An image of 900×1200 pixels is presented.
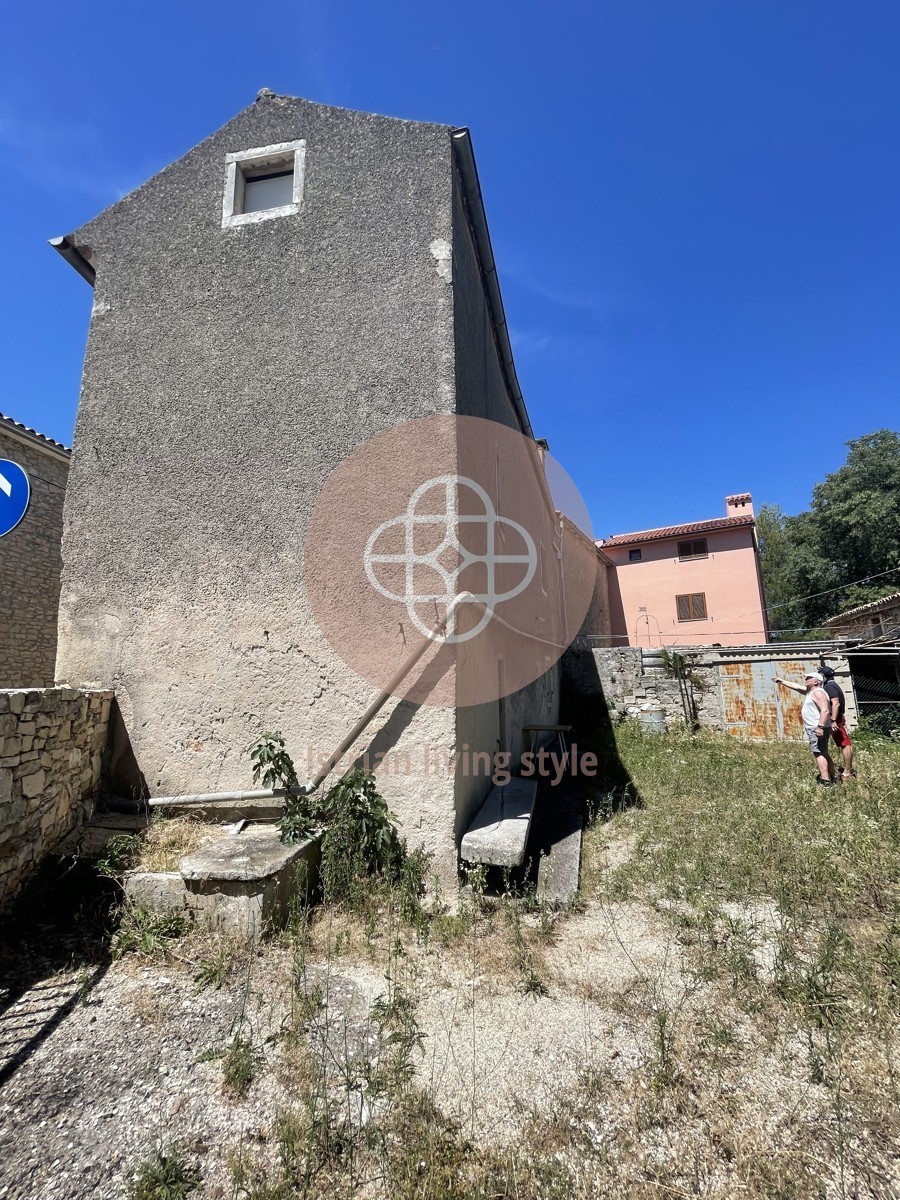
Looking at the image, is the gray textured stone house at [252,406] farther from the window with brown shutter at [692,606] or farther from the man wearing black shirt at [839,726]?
the window with brown shutter at [692,606]

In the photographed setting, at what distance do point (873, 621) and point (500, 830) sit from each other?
22.5 metres

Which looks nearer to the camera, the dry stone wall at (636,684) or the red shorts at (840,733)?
the red shorts at (840,733)

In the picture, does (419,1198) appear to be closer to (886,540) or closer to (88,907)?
(88,907)

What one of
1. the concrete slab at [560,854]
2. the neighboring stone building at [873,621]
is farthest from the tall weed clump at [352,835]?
the neighboring stone building at [873,621]

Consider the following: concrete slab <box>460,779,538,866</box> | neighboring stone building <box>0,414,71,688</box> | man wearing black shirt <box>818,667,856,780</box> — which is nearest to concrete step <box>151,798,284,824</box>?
concrete slab <box>460,779,538,866</box>

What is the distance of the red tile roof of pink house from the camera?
23.1m

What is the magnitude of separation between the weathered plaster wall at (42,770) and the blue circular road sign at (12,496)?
1463 millimetres

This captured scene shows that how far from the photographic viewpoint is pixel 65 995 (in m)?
3.04

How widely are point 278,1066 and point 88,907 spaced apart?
2.10 m

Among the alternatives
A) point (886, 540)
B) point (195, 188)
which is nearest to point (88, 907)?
point (195, 188)

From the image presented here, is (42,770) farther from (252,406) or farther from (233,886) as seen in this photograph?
(252,406)

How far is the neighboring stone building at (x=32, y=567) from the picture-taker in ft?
29.7

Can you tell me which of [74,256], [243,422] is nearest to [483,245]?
[243,422]

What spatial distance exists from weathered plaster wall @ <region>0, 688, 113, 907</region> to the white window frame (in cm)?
508
